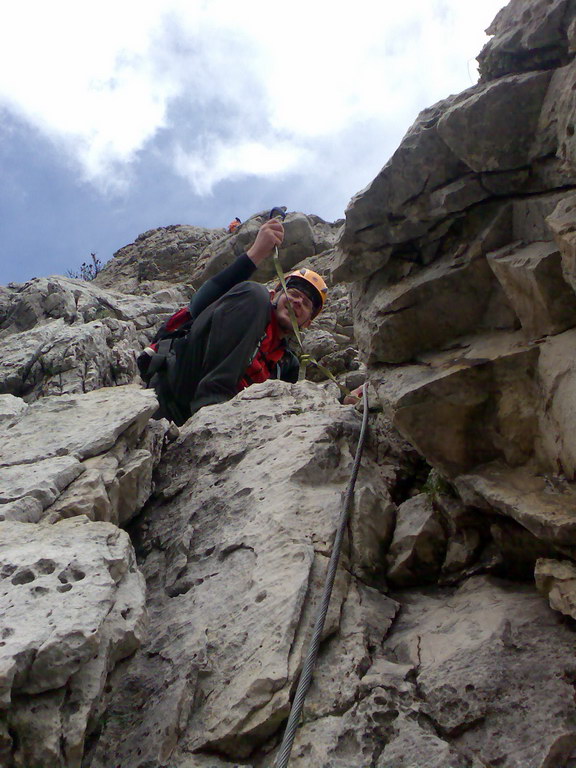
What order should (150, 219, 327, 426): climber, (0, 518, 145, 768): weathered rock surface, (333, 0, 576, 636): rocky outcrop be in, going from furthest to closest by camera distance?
(150, 219, 327, 426): climber
(333, 0, 576, 636): rocky outcrop
(0, 518, 145, 768): weathered rock surface

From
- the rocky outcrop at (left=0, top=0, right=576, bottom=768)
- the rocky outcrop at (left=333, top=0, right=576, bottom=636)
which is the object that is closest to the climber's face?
the rocky outcrop at (left=0, top=0, right=576, bottom=768)

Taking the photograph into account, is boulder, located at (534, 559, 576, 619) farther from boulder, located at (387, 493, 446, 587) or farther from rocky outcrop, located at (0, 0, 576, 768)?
boulder, located at (387, 493, 446, 587)

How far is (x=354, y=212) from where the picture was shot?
5156 mm

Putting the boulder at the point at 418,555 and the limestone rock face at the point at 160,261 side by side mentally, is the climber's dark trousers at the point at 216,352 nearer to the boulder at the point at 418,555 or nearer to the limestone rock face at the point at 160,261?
the boulder at the point at 418,555

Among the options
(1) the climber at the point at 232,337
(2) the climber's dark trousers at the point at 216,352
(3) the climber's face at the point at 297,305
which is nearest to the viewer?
(2) the climber's dark trousers at the point at 216,352

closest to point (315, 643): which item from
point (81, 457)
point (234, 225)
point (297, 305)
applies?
point (81, 457)

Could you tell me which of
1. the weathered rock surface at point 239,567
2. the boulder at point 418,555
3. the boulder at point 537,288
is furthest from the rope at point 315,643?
the boulder at point 537,288

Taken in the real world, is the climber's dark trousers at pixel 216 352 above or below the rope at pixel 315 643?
above

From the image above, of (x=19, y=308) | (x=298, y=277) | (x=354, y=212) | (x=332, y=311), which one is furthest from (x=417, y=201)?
(x=19, y=308)

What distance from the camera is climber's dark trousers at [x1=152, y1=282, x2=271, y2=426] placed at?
7.95 meters

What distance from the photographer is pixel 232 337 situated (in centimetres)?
823

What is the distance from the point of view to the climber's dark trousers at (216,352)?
7.95m

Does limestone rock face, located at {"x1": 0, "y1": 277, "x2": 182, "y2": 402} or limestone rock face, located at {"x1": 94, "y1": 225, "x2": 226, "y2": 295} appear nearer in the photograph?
A: limestone rock face, located at {"x1": 0, "y1": 277, "x2": 182, "y2": 402}

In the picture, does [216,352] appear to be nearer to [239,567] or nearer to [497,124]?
[239,567]
